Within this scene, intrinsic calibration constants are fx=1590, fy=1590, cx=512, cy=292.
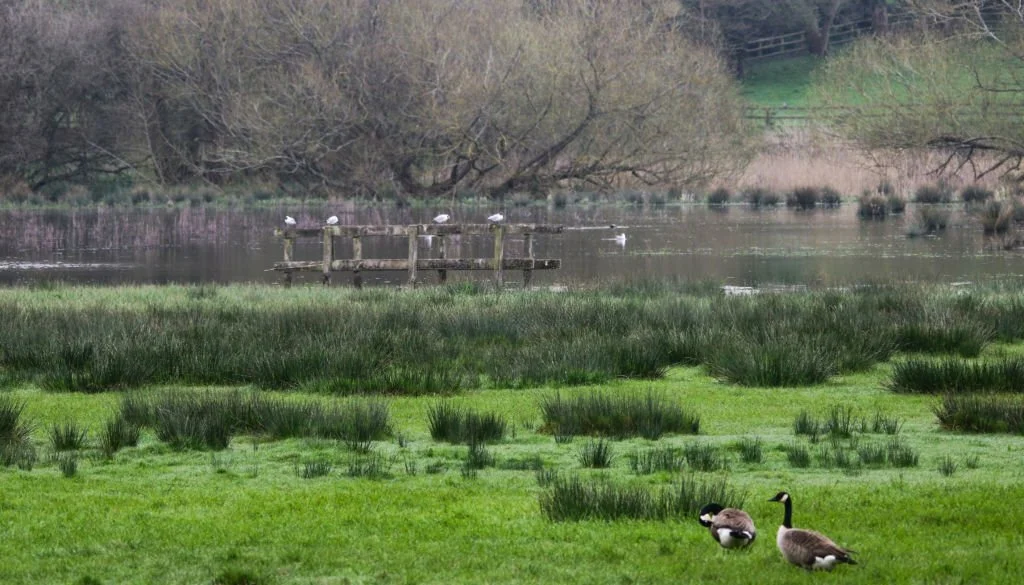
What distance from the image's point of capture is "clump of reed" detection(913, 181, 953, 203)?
5753 cm

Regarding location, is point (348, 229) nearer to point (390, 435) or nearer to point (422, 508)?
point (390, 435)

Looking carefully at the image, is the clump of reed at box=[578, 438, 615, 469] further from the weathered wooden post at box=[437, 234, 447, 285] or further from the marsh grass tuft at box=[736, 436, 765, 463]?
the weathered wooden post at box=[437, 234, 447, 285]

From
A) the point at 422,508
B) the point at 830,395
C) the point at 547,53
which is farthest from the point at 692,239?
the point at 422,508

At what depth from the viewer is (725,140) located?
6462 centimetres

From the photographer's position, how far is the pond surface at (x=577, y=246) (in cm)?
3456

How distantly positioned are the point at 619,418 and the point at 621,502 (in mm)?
3481

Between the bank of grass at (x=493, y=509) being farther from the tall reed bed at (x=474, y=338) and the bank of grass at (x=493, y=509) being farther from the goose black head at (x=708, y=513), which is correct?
the tall reed bed at (x=474, y=338)

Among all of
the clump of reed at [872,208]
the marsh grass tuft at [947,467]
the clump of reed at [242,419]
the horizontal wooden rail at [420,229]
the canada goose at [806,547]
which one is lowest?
the clump of reed at [242,419]

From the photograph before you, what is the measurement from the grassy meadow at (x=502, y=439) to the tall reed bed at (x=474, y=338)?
5cm

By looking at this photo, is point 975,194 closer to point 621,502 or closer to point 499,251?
point 499,251

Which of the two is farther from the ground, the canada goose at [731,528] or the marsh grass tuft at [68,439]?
the canada goose at [731,528]

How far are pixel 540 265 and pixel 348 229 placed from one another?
374 centimetres

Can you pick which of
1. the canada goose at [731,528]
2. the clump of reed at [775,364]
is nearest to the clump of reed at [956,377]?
the clump of reed at [775,364]

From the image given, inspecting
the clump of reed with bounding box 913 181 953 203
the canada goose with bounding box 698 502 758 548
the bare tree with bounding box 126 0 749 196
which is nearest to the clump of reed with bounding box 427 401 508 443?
the canada goose with bounding box 698 502 758 548
